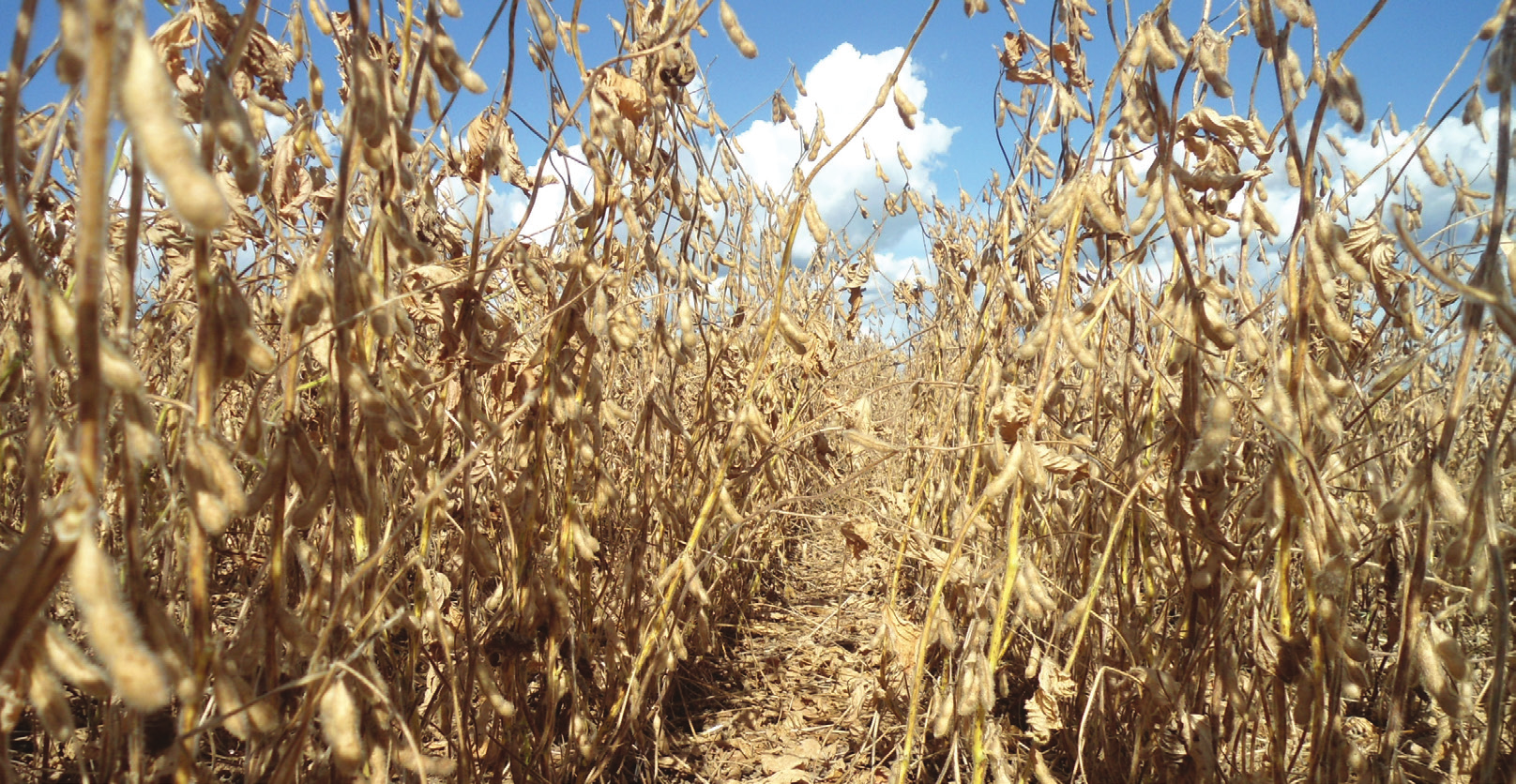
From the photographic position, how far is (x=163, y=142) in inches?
13.5

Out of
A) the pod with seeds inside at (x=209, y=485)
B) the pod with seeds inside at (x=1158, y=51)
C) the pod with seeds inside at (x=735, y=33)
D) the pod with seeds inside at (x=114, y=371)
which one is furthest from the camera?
the pod with seeds inside at (x=735, y=33)

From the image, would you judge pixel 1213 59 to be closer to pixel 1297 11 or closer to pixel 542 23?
pixel 1297 11

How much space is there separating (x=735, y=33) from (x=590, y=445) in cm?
63

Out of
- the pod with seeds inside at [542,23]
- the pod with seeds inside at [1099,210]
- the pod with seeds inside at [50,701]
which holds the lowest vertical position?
the pod with seeds inside at [50,701]

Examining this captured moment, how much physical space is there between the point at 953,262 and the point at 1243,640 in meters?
1.44

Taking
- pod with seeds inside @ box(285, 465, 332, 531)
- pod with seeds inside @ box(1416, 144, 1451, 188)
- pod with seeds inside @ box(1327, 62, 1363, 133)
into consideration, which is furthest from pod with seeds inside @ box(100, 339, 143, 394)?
pod with seeds inside @ box(1416, 144, 1451, 188)

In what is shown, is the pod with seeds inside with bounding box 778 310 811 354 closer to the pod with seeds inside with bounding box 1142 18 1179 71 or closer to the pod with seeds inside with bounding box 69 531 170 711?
the pod with seeds inside with bounding box 1142 18 1179 71

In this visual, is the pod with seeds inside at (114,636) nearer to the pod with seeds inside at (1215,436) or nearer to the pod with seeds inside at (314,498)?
the pod with seeds inside at (314,498)

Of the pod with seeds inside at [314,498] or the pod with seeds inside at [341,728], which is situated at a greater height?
the pod with seeds inside at [314,498]

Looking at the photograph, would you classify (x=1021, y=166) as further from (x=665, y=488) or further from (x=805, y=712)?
(x=805, y=712)

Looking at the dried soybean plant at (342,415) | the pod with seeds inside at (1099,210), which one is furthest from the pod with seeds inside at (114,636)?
the pod with seeds inside at (1099,210)

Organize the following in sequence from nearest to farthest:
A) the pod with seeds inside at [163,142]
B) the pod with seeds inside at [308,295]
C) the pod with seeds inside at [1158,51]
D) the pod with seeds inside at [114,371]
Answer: the pod with seeds inside at [163,142] → the pod with seeds inside at [114,371] → the pod with seeds inside at [308,295] → the pod with seeds inside at [1158,51]

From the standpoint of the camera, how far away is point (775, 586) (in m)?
2.94

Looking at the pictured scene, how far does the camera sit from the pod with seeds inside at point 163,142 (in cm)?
34
